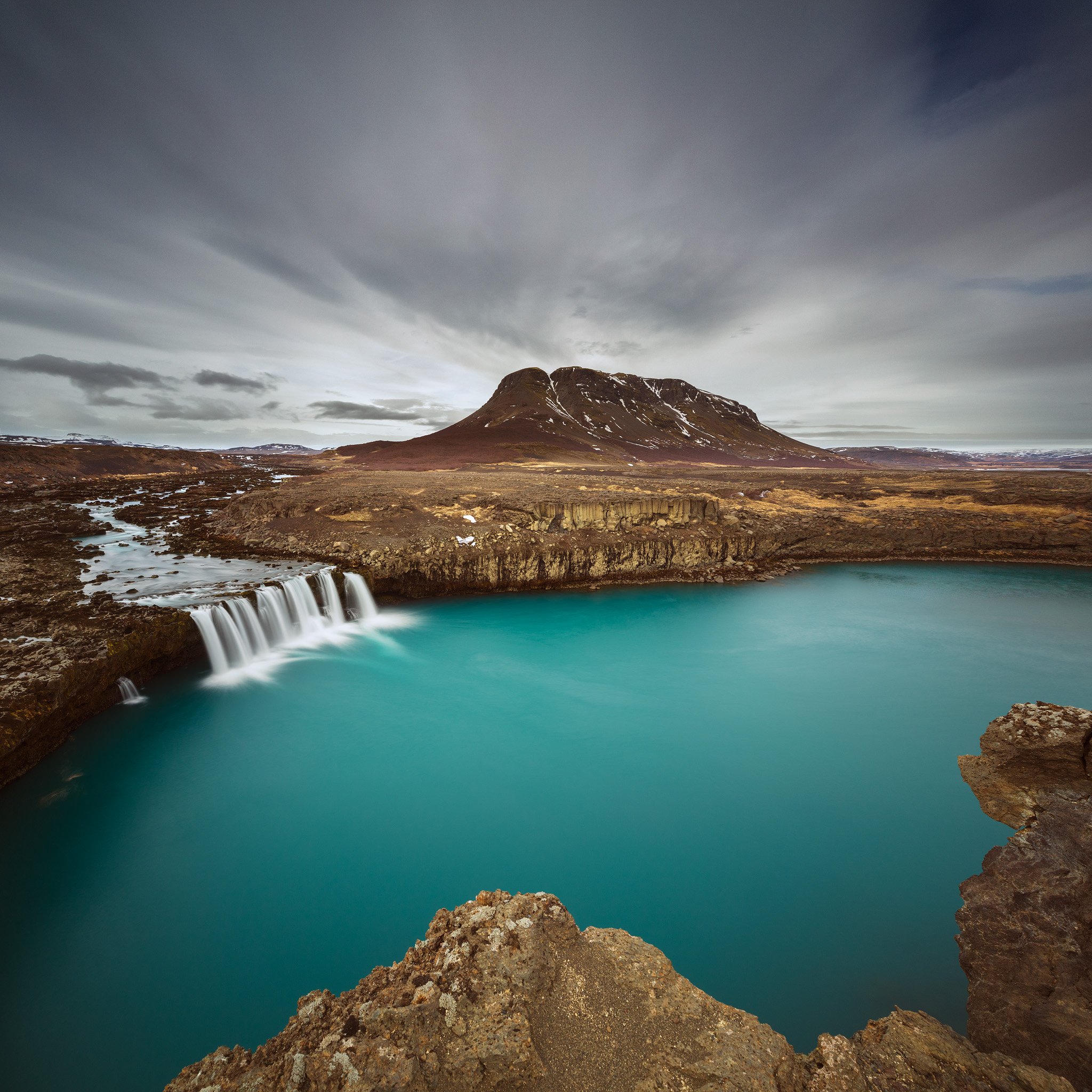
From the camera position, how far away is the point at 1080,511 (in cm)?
3325

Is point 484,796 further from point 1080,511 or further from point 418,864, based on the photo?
point 1080,511

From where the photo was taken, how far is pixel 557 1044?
10.9 ft

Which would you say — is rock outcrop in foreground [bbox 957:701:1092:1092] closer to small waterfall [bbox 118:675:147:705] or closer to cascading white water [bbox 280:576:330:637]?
small waterfall [bbox 118:675:147:705]

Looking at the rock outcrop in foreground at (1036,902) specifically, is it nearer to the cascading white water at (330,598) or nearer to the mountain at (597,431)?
the cascading white water at (330,598)

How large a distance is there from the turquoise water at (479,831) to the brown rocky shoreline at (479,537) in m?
2.53

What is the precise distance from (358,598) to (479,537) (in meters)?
7.29

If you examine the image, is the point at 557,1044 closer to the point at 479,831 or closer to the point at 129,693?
Answer: the point at 479,831

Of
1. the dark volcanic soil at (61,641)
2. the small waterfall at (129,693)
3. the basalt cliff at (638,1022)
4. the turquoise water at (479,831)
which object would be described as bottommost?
the turquoise water at (479,831)

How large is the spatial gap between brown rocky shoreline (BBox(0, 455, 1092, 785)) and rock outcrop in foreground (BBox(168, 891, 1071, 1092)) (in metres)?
12.3

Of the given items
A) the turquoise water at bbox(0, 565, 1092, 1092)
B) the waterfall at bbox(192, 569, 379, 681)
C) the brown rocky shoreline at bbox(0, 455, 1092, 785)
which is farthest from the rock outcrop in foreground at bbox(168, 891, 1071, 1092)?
the waterfall at bbox(192, 569, 379, 681)

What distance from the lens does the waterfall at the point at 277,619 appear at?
15.6 m

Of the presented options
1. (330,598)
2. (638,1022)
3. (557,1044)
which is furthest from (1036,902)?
(330,598)

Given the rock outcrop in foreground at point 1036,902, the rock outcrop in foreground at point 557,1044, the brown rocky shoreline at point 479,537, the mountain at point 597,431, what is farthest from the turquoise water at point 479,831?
the mountain at point 597,431

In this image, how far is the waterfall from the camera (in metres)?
15.6
